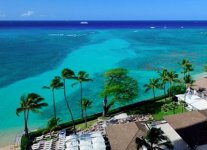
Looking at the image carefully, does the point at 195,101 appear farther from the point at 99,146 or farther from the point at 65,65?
the point at 65,65

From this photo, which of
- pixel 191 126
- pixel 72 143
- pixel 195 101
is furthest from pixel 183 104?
pixel 72 143

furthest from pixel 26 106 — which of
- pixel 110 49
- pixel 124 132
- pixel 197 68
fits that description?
pixel 110 49

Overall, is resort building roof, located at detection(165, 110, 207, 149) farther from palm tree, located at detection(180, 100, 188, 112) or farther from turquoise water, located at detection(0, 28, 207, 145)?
turquoise water, located at detection(0, 28, 207, 145)

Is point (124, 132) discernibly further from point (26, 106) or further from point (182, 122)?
point (26, 106)

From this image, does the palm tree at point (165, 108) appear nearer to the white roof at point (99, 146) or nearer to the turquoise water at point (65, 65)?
the turquoise water at point (65, 65)

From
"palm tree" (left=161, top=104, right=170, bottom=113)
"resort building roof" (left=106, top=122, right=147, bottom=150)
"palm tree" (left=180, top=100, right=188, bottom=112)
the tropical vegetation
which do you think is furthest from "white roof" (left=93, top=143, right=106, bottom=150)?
"palm tree" (left=180, top=100, right=188, bottom=112)
